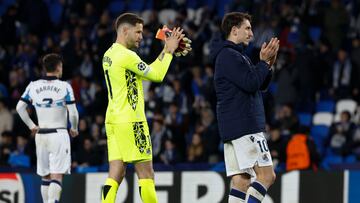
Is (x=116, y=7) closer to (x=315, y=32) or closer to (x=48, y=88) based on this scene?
(x=315, y=32)

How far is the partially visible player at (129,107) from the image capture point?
1027 cm

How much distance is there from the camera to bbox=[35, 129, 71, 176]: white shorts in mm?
12992

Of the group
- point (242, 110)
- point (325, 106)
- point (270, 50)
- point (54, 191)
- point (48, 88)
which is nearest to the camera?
point (270, 50)

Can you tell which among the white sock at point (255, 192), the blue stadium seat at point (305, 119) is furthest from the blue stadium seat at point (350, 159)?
the white sock at point (255, 192)

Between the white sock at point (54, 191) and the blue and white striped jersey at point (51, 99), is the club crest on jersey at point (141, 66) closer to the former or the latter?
the blue and white striped jersey at point (51, 99)

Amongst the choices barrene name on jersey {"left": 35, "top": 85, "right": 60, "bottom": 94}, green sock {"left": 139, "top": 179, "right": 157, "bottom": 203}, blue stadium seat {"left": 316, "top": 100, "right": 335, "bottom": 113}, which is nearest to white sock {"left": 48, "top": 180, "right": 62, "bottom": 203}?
barrene name on jersey {"left": 35, "top": 85, "right": 60, "bottom": 94}

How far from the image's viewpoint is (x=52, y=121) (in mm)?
12969

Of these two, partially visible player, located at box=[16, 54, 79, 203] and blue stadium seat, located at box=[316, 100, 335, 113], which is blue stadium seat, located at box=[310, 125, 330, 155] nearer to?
blue stadium seat, located at box=[316, 100, 335, 113]

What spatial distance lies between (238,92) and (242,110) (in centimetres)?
17

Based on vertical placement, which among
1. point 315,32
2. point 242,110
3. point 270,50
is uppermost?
point 315,32

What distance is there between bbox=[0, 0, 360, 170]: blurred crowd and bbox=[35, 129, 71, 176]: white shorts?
13.4 feet

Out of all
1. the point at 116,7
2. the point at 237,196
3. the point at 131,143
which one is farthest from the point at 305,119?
the point at 131,143

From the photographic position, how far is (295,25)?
20.3m

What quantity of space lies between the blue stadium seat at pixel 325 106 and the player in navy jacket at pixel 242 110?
28.7 ft
